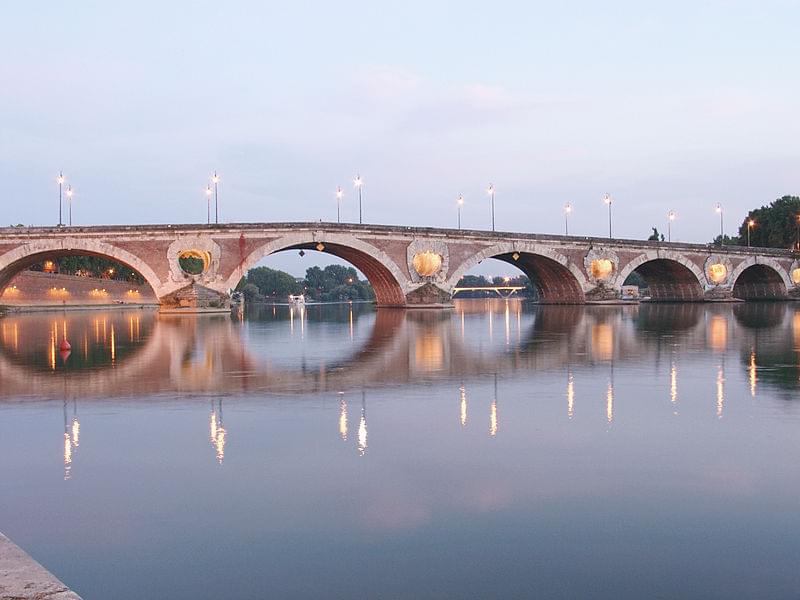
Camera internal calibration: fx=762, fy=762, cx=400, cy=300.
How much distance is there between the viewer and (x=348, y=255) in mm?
66000

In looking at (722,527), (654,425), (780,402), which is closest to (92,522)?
(722,527)

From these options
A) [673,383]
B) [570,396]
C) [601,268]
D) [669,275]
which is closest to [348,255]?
[601,268]

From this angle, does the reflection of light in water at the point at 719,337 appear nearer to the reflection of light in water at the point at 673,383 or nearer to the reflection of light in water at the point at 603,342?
the reflection of light in water at the point at 603,342

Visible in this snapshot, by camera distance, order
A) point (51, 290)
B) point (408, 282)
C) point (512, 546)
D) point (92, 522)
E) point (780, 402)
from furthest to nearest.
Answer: point (51, 290) < point (408, 282) < point (780, 402) < point (92, 522) < point (512, 546)

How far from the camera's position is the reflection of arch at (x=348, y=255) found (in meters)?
57.8

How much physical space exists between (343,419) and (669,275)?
259 ft

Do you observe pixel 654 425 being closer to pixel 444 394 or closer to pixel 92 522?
pixel 444 394

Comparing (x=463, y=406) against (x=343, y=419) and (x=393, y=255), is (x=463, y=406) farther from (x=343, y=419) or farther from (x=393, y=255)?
(x=393, y=255)

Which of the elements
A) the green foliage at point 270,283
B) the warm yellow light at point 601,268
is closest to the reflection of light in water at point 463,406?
the warm yellow light at point 601,268

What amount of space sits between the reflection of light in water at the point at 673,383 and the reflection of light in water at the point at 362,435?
5.63m

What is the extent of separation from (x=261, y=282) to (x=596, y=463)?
185112mm

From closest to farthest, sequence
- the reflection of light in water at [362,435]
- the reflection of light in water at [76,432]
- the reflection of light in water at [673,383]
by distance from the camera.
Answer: the reflection of light in water at [362,435] → the reflection of light in water at [76,432] → the reflection of light in water at [673,383]

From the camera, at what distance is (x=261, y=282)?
190 m

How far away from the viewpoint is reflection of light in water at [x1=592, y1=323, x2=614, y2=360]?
2250 cm
